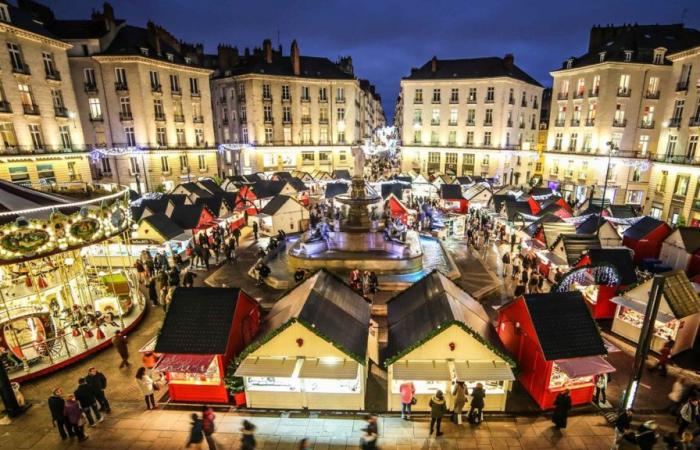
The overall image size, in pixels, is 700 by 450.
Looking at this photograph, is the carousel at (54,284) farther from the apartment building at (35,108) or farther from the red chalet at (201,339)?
the apartment building at (35,108)

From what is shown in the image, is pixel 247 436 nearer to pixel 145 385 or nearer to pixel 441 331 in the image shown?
pixel 145 385

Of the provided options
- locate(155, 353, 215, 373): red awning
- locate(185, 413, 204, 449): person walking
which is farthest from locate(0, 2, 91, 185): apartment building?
locate(185, 413, 204, 449): person walking

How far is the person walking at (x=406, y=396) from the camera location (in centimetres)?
875

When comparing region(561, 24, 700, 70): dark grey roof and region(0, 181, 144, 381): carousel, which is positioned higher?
region(561, 24, 700, 70): dark grey roof

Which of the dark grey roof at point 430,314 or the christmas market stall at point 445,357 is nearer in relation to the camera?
the christmas market stall at point 445,357

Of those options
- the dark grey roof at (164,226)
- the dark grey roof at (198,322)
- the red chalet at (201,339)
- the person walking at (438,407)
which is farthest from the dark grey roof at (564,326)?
the dark grey roof at (164,226)

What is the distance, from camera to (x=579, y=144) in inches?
1583

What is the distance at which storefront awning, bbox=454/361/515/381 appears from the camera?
8.49 meters

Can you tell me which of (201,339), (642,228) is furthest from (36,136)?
(642,228)

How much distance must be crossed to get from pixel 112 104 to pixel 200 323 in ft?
122

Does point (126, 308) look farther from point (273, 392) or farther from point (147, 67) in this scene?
point (147, 67)

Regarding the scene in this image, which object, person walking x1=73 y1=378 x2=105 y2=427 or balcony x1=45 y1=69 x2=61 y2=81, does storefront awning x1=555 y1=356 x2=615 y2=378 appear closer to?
person walking x1=73 y1=378 x2=105 y2=427

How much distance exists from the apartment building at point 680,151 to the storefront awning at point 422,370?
2983 centimetres

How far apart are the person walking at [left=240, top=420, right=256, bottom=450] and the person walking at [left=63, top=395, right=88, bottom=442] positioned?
3.65 meters
